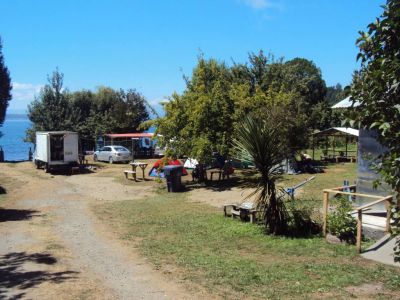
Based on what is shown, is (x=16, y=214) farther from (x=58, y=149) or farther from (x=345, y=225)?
(x=58, y=149)

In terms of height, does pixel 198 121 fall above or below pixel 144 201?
above

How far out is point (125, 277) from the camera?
7812 millimetres

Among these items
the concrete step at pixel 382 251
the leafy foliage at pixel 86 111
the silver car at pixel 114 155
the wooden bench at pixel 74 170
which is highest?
Result: the leafy foliage at pixel 86 111

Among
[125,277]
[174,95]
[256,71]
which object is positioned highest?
[256,71]

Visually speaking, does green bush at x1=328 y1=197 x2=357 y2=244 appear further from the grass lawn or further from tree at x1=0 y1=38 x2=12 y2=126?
tree at x1=0 y1=38 x2=12 y2=126

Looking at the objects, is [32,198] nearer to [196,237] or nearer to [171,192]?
[171,192]

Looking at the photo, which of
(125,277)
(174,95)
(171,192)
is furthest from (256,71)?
(125,277)

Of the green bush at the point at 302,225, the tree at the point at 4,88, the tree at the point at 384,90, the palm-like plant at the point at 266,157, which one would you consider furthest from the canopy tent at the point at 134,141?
the tree at the point at 384,90

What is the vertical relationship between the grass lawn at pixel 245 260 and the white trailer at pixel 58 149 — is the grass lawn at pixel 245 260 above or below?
below

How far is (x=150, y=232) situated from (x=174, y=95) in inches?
464

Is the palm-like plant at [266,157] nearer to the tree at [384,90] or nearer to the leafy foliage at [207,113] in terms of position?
the tree at [384,90]

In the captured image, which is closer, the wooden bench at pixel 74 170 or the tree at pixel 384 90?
the tree at pixel 384 90

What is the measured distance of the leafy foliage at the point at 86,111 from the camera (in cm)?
3981

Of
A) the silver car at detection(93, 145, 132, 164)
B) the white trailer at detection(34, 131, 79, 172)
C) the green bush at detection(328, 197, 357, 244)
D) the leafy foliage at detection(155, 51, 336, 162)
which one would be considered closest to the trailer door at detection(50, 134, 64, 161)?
the white trailer at detection(34, 131, 79, 172)
